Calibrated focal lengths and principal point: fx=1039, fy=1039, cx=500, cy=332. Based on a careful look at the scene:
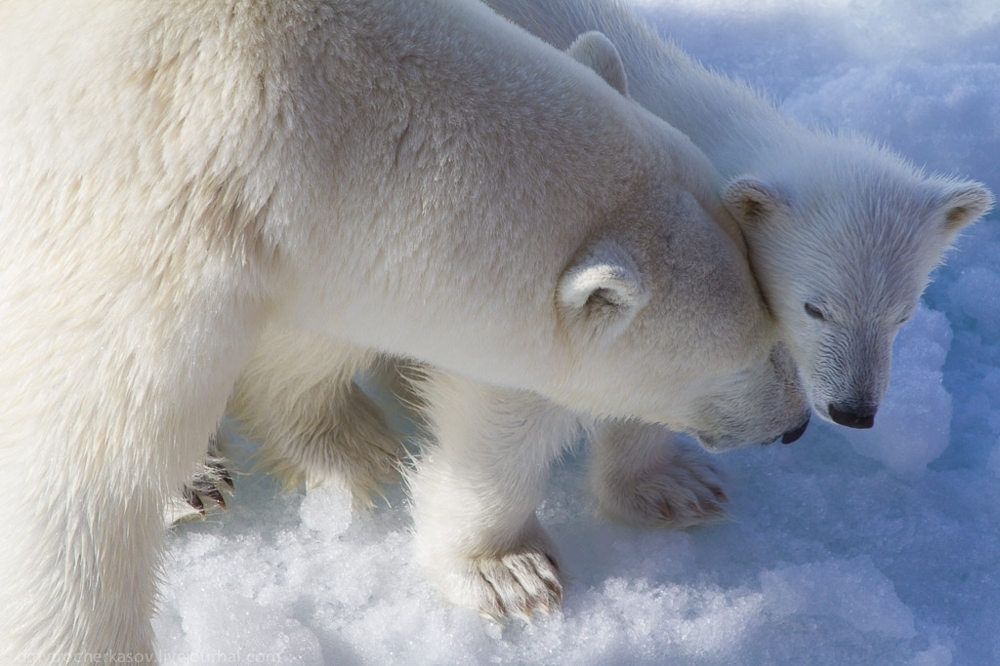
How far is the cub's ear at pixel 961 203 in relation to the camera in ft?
5.86

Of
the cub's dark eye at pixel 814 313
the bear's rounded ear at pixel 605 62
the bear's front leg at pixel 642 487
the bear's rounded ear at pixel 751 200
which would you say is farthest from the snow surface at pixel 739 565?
the bear's rounded ear at pixel 605 62

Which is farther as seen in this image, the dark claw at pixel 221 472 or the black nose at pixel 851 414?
the dark claw at pixel 221 472

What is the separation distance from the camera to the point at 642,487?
2303mm

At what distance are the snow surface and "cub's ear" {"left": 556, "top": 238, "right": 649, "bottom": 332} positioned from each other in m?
0.86

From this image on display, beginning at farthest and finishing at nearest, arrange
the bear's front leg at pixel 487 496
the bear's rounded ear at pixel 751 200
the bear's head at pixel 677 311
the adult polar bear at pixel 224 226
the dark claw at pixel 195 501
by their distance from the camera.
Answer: the dark claw at pixel 195 501
the bear's front leg at pixel 487 496
the bear's rounded ear at pixel 751 200
the bear's head at pixel 677 311
the adult polar bear at pixel 224 226

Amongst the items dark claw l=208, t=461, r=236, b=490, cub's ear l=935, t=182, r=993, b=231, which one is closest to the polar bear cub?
dark claw l=208, t=461, r=236, b=490

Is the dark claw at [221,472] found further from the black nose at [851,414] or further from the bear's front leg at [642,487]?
the black nose at [851,414]

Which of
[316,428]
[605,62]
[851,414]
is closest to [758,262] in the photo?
[851,414]

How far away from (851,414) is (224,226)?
3.51 feet

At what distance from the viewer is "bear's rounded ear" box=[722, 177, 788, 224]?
1.70m

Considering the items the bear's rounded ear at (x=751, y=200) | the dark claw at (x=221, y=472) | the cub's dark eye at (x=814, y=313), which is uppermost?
the bear's rounded ear at (x=751, y=200)

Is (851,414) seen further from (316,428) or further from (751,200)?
(316,428)

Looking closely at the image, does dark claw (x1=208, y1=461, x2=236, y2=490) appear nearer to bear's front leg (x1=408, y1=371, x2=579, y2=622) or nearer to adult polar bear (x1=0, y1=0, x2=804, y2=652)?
bear's front leg (x1=408, y1=371, x2=579, y2=622)

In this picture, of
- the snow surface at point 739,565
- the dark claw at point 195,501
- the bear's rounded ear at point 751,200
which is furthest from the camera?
the dark claw at point 195,501
